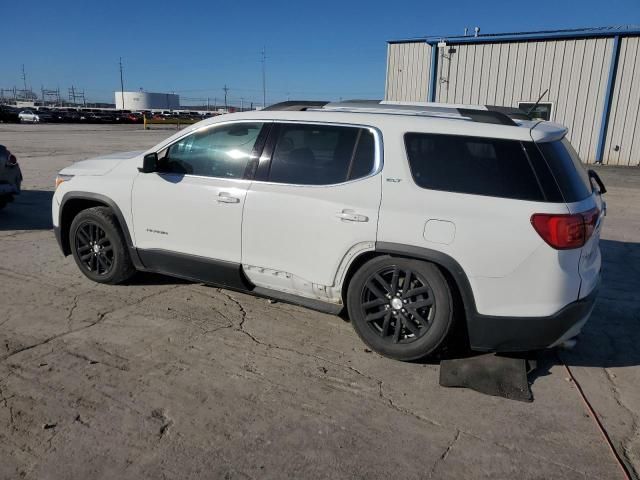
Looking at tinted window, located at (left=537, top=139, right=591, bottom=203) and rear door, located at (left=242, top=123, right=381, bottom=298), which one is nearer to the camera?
tinted window, located at (left=537, top=139, right=591, bottom=203)

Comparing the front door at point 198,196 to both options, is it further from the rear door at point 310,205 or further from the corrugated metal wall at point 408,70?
the corrugated metal wall at point 408,70

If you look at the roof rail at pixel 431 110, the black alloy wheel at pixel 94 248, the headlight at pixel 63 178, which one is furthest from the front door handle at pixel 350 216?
the headlight at pixel 63 178

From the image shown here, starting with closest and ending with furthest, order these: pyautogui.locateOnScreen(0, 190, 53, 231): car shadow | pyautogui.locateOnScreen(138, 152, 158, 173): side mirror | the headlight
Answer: pyautogui.locateOnScreen(138, 152, 158, 173): side mirror
the headlight
pyautogui.locateOnScreen(0, 190, 53, 231): car shadow

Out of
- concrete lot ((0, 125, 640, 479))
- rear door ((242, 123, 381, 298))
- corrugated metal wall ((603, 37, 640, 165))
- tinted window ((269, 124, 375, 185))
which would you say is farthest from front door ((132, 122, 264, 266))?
corrugated metal wall ((603, 37, 640, 165))

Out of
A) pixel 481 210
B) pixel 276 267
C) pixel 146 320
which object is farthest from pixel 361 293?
pixel 146 320

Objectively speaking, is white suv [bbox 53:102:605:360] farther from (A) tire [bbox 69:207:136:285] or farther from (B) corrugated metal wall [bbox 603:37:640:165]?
(B) corrugated metal wall [bbox 603:37:640:165]

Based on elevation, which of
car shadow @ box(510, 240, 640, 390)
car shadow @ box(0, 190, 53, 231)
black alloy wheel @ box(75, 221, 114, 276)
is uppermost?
black alloy wheel @ box(75, 221, 114, 276)

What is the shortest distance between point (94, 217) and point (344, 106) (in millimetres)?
2627

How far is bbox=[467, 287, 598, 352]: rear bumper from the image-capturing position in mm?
3426

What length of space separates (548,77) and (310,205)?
1756cm

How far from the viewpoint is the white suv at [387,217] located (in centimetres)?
339

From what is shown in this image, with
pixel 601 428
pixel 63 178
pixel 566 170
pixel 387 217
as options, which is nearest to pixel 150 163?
pixel 63 178

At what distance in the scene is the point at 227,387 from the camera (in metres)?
3.46

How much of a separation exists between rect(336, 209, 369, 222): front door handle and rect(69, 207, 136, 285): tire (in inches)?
94.3
